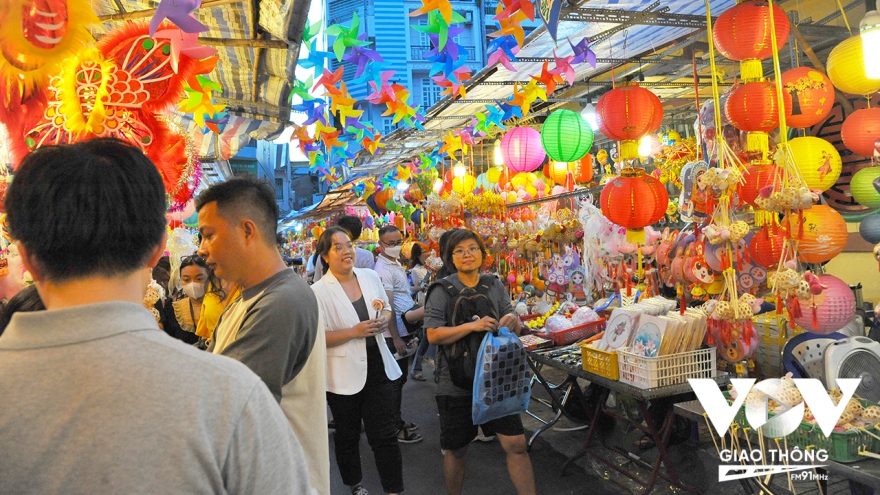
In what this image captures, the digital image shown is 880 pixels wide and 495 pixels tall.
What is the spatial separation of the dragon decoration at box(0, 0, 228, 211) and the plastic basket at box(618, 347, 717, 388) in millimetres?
2884

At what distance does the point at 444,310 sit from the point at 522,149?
8.42 feet

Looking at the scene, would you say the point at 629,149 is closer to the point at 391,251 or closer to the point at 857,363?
the point at 857,363

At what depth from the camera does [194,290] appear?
4.09m

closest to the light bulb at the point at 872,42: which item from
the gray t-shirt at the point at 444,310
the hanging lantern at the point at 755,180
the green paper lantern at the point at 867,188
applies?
the hanging lantern at the point at 755,180

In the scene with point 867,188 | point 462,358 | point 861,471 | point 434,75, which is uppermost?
point 434,75

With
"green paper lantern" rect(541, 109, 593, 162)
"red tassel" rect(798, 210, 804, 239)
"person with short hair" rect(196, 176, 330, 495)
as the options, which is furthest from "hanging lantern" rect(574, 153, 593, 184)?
"person with short hair" rect(196, 176, 330, 495)

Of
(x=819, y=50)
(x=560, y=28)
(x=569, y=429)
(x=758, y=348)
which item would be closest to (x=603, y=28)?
(x=560, y=28)

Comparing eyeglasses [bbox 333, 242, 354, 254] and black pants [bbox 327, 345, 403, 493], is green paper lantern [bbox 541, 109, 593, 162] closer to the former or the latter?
eyeglasses [bbox 333, 242, 354, 254]

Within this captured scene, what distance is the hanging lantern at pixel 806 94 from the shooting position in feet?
11.3

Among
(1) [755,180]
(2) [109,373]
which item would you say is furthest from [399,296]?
(2) [109,373]

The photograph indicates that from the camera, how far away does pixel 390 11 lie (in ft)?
78.8

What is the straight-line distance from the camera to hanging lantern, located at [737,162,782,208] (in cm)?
320

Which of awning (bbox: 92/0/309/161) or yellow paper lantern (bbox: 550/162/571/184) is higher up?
awning (bbox: 92/0/309/161)

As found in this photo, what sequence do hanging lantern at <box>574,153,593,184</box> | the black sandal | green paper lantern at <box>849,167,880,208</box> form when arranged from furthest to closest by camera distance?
hanging lantern at <box>574,153,593,184</box>
the black sandal
green paper lantern at <box>849,167,880,208</box>
